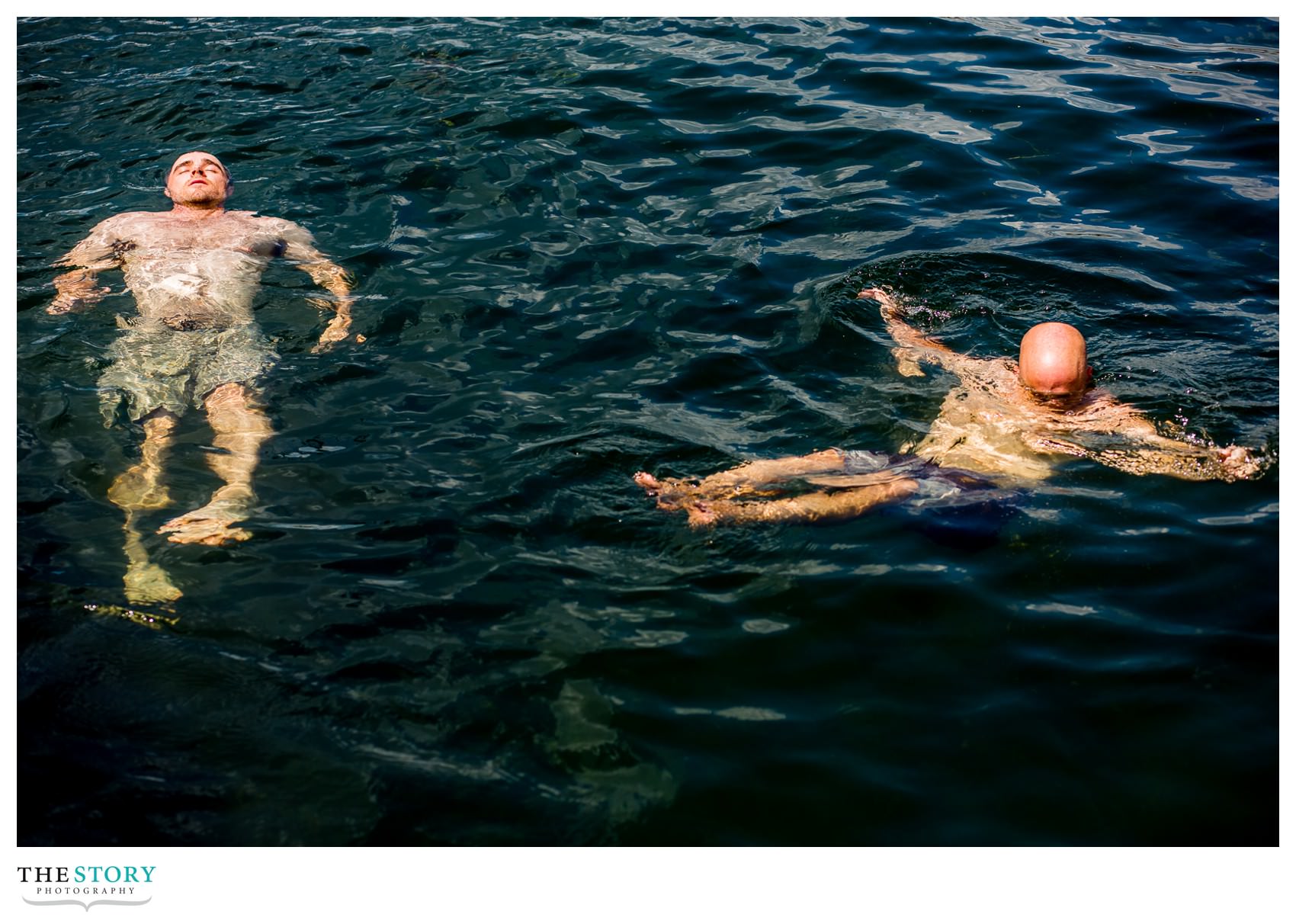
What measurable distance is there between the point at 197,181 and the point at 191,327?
1.86m

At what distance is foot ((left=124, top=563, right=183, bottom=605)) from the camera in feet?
19.0

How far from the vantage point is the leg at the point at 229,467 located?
6.24m

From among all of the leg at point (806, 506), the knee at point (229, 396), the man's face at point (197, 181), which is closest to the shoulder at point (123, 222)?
the man's face at point (197, 181)

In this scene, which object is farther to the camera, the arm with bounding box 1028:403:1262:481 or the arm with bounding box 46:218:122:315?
the arm with bounding box 46:218:122:315

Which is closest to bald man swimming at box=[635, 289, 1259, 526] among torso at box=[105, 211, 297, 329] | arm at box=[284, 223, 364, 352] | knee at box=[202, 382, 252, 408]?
knee at box=[202, 382, 252, 408]

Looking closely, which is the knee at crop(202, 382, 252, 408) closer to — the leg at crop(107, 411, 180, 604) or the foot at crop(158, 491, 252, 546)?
the leg at crop(107, 411, 180, 604)

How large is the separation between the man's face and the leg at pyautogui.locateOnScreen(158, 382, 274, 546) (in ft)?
8.48

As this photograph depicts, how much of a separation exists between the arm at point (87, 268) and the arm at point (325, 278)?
4.40 ft

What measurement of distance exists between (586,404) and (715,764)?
3100mm

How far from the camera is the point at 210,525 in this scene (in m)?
6.26

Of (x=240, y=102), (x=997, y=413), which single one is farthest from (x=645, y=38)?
(x=997, y=413)

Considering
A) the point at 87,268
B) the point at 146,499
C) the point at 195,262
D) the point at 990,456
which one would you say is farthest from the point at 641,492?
the point at 87,268

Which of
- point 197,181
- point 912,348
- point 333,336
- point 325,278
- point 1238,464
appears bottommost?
point 1238,464

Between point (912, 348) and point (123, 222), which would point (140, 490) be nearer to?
point (123, 222)
